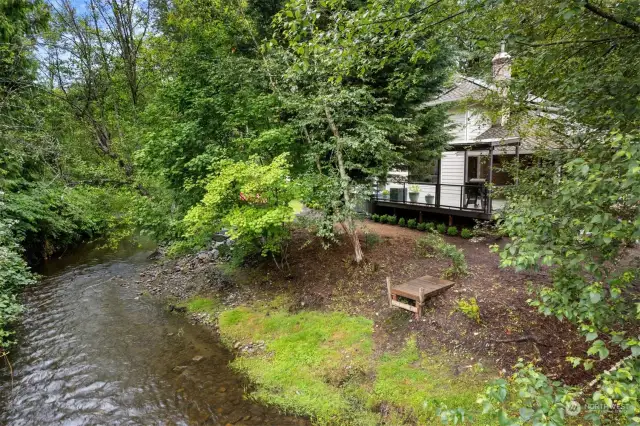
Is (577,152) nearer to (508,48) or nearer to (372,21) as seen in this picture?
(508,48)

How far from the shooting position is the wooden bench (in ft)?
22.6

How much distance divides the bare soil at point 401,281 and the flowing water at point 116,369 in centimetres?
174

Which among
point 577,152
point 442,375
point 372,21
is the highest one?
point 372,21

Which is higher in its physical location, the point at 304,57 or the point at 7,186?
the point at 304,57

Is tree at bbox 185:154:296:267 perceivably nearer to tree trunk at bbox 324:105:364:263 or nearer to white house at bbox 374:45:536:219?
tree trunk at bbox 324:105:364:263

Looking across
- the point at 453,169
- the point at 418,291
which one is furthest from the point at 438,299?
the point at 453,169

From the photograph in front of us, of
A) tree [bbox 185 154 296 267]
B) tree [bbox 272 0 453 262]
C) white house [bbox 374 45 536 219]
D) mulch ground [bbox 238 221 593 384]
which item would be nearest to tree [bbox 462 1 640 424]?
mulch ground [bbox 238 221 593 384]

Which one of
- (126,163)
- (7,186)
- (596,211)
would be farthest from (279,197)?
(126,163)

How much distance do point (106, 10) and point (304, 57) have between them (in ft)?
58.7

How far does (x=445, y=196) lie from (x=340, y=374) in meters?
9.47

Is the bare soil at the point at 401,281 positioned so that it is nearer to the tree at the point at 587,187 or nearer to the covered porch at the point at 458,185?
the tree at the point at 587,187

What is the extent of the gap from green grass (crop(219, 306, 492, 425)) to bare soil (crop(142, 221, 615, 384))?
41 centimetres

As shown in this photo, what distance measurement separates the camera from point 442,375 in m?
5.65

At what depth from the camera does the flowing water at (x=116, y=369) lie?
581 centimetres
